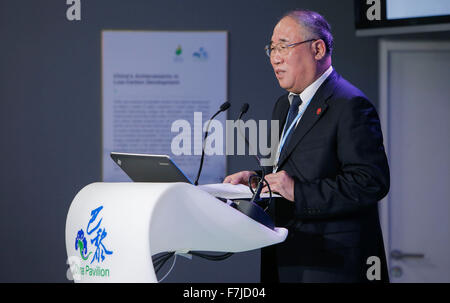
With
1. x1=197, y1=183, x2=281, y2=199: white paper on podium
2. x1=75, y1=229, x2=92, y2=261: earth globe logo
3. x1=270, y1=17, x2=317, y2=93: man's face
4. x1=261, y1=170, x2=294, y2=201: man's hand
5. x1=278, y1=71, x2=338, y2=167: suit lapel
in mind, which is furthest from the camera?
x1=270, y1=17, x2=317, y2=93: man's face

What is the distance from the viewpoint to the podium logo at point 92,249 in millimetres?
1197

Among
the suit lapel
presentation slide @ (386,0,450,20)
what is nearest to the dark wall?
presentation slide @ (386,0,450,20)

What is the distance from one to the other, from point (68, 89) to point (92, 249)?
2.54 metres

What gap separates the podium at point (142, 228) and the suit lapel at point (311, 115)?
24.0 inches

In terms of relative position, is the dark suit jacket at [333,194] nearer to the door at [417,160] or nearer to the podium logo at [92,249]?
the podium logo at [92,249]

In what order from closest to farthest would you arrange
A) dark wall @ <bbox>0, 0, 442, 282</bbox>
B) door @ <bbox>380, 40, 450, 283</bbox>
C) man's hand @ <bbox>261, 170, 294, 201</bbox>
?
1. man's hand @ <bbox>261, 170, 294, 201</bbox>
2. door @ <bbox>380, 40, 450, 283</bbox>
3. dark wall @ <bbox>0, 0, 442, 282</bbox>

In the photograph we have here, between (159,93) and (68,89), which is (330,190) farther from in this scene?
(68,89)

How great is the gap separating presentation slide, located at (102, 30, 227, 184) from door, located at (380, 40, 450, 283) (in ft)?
3.63

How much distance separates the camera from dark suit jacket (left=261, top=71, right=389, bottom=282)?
1.73m

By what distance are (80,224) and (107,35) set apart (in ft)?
8.18

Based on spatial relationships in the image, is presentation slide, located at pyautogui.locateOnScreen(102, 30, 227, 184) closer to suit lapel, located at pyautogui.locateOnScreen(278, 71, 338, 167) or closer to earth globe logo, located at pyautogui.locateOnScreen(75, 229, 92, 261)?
suit lapel, located at pyautogui.locateOnScreen(278, 71, 338, 167)

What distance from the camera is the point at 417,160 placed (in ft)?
11.4

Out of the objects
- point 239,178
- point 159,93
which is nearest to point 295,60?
point 239,178
